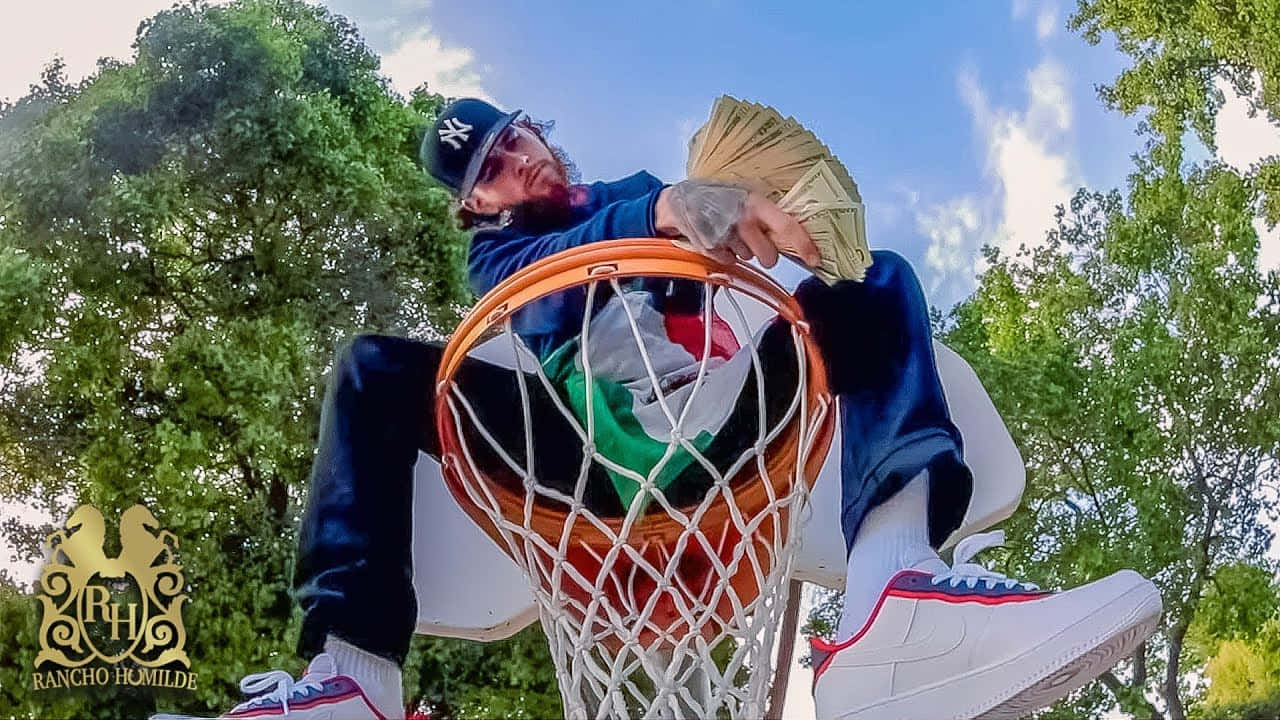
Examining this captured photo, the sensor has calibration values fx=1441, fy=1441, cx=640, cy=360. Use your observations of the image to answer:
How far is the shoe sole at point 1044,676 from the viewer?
1.36 m

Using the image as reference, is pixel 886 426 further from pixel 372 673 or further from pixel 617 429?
pixel 372 673

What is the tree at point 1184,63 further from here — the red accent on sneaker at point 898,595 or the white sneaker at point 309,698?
the white sneaker at point 309,698

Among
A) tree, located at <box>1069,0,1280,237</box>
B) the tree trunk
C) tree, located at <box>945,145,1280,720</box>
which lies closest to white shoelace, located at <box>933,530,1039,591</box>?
the tree trunk

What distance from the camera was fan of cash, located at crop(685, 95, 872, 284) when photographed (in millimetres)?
1458

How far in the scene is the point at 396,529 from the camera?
1.66 metres

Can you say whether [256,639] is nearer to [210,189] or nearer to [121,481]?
[121,481]

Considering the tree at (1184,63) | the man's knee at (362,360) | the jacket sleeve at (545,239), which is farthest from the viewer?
the tree at (1184,63)

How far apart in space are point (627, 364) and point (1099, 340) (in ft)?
7.43

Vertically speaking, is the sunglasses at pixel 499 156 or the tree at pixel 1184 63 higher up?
the tree at pixel 1184 63

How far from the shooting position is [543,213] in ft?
5.95

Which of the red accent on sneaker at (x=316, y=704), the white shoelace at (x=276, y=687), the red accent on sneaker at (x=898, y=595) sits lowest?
the red accent on sneaker at (x=898, y=595)

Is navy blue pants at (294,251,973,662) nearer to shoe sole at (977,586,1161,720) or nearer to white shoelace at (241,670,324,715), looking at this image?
white shoelace at (241,670,324,715)

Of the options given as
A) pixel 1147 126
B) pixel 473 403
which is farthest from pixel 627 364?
pixel 1147 126

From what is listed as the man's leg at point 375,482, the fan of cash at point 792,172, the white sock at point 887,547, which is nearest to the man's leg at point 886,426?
the white sock at point 887,547
